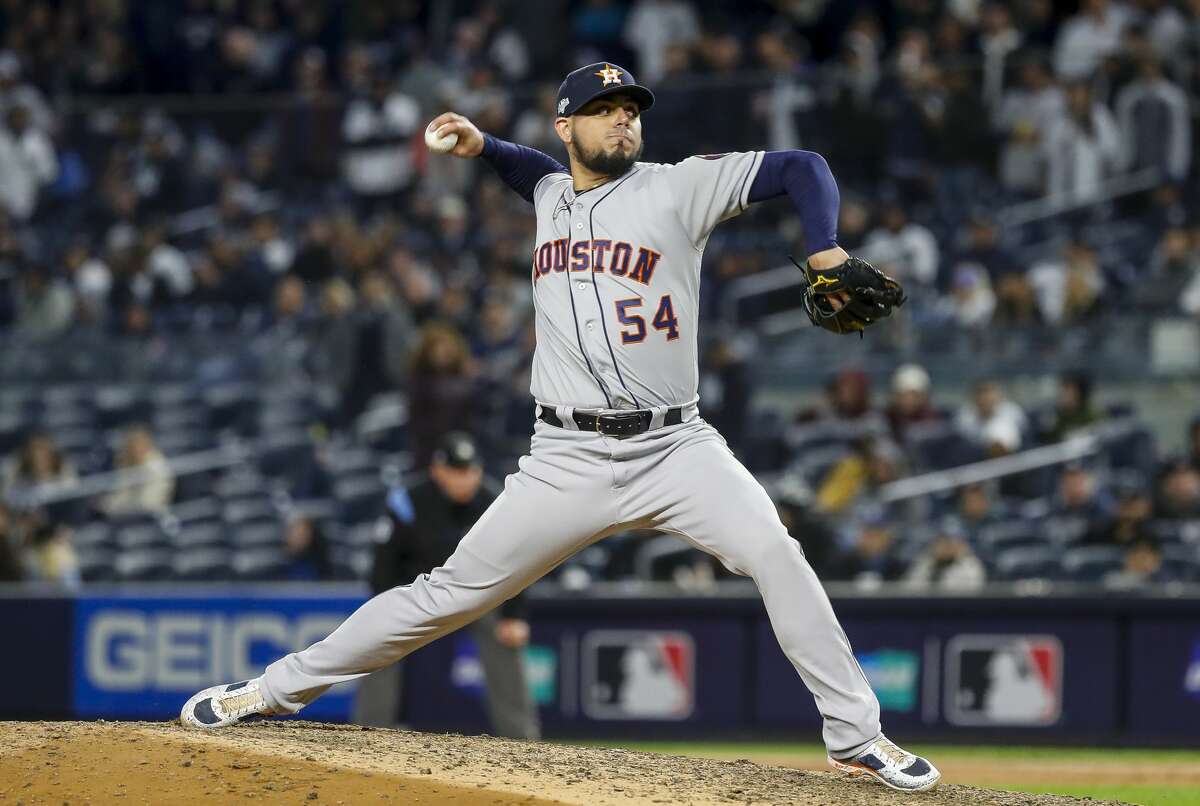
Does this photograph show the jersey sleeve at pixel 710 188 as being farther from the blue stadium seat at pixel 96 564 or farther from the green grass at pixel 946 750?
the blue stadium seat at pixel 96 564

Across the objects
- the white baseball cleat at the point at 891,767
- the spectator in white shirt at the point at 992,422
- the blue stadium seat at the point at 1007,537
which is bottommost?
the white baseball cleat at the point at 891,767

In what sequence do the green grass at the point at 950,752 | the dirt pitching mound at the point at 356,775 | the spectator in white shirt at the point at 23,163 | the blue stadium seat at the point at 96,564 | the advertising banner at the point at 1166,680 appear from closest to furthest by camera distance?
the dirt pitching mound at the point at 356,775, the green grass at the point at 950,752, the advertising banner at the point at 1166,680, the blue stadium seat at the point at 96,564, the spectator in white shirt at the point at 23,163

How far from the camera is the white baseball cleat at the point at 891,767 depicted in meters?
5.07

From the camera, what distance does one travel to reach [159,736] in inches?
209

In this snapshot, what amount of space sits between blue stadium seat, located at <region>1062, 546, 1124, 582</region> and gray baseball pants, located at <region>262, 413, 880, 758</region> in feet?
21.1

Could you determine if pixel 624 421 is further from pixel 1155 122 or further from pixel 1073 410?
pixel 1155 122

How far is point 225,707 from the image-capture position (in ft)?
18.1

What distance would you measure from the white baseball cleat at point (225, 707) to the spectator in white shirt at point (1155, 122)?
8728 millimetres

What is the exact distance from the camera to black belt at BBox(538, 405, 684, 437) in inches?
197

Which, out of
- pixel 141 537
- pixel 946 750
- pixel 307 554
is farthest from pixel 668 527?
pixel 141 537

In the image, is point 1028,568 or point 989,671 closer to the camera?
point 989,671

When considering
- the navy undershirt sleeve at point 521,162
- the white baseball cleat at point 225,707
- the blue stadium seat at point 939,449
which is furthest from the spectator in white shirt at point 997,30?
the white baseball cleat at point 225,707

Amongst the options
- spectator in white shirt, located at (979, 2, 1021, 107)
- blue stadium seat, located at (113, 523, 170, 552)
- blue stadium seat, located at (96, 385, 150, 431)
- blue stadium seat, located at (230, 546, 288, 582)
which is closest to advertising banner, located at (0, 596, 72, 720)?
blue stadium seat, located at (230, 546, 288, 582)

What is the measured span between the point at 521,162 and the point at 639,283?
66 cm
